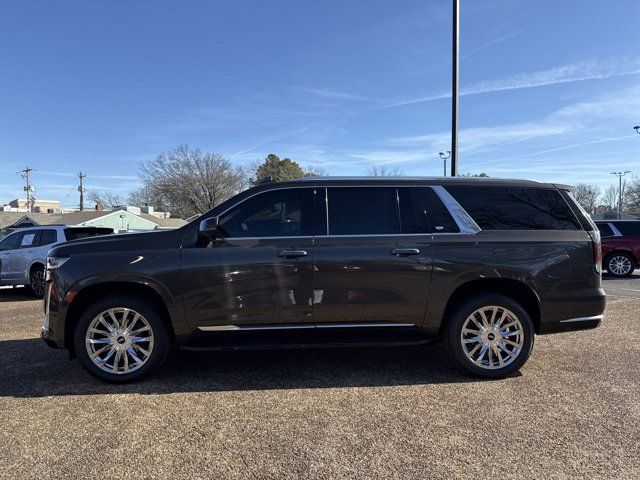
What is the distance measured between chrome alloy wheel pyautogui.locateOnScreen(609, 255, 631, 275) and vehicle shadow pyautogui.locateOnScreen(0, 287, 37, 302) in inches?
607

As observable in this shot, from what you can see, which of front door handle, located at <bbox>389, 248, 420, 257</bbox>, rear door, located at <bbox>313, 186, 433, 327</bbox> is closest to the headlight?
rear door, located at <bbox>313, 186, 433, 327</bbox>

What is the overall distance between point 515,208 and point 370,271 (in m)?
1.63

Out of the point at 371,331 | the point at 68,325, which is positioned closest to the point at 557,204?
the point at 371,331

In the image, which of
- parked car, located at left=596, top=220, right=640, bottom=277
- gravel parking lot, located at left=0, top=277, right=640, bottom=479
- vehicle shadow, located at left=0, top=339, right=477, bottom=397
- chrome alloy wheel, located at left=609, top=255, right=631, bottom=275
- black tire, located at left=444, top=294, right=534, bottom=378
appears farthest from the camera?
chrome alloy wheel, located at left=609, top=255, right=631, bottom=275

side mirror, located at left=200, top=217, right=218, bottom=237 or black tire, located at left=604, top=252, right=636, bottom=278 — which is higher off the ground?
side mirror, located at left=200, top=217, right=218, bottom=237

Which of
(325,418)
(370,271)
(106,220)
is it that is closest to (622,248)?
(370,271)

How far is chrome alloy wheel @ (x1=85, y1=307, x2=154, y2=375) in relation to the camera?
4.50m

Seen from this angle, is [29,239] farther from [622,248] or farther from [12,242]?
[622,248]

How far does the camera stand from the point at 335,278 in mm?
4508

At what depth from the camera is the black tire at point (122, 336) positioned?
4.49 meters

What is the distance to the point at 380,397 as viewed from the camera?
13.6ft

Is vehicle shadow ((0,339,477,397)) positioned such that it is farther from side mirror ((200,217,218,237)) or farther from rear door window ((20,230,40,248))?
rear door window ((20,230,40,248))

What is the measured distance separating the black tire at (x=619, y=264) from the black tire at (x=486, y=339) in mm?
11411

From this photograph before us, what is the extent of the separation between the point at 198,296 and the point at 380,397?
188 centimetres
